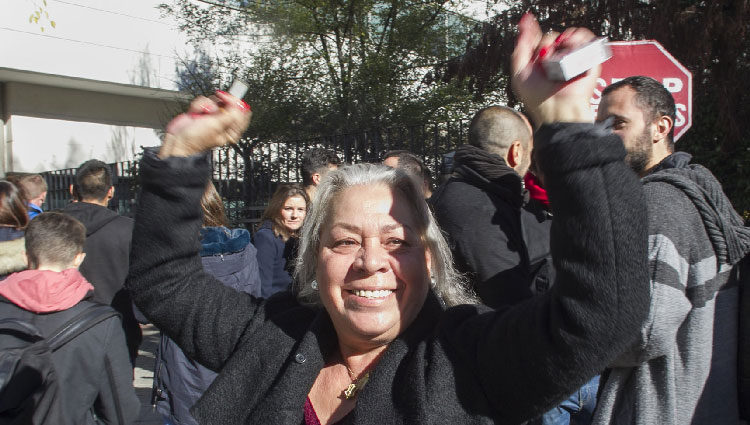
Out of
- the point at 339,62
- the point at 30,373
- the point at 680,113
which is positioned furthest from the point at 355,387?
the point at 339,62

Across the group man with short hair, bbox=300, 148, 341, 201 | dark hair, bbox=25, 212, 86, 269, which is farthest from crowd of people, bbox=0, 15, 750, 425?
man with short hair, bbox=300, 148, 341, 201

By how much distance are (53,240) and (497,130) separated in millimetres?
2376

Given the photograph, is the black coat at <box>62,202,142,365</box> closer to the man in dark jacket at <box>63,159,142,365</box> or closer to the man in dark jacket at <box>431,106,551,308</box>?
the man in dark jacket at <box>63,159,142,365</box>

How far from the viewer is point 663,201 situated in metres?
2.11

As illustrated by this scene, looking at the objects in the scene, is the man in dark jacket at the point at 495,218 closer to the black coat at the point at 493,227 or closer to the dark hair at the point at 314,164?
the black coat at the point at 493,227

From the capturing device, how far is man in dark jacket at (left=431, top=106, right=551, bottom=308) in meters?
2.91

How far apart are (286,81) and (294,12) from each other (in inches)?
55.5

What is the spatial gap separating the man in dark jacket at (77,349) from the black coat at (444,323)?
4.83ft

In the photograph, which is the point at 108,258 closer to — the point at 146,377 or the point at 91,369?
the point at 91,369

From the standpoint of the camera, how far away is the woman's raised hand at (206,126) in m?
1.74

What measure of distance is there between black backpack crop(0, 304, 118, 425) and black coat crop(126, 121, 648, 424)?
4.29 ft

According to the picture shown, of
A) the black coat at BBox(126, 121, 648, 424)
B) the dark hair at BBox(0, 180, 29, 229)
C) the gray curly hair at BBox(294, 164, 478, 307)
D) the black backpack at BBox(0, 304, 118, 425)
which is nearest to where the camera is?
the black coat at BBox(126, 121, 648, 424)

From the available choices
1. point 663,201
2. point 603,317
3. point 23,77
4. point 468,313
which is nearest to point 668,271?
point 663,201

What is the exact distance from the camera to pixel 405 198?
1908 mm
